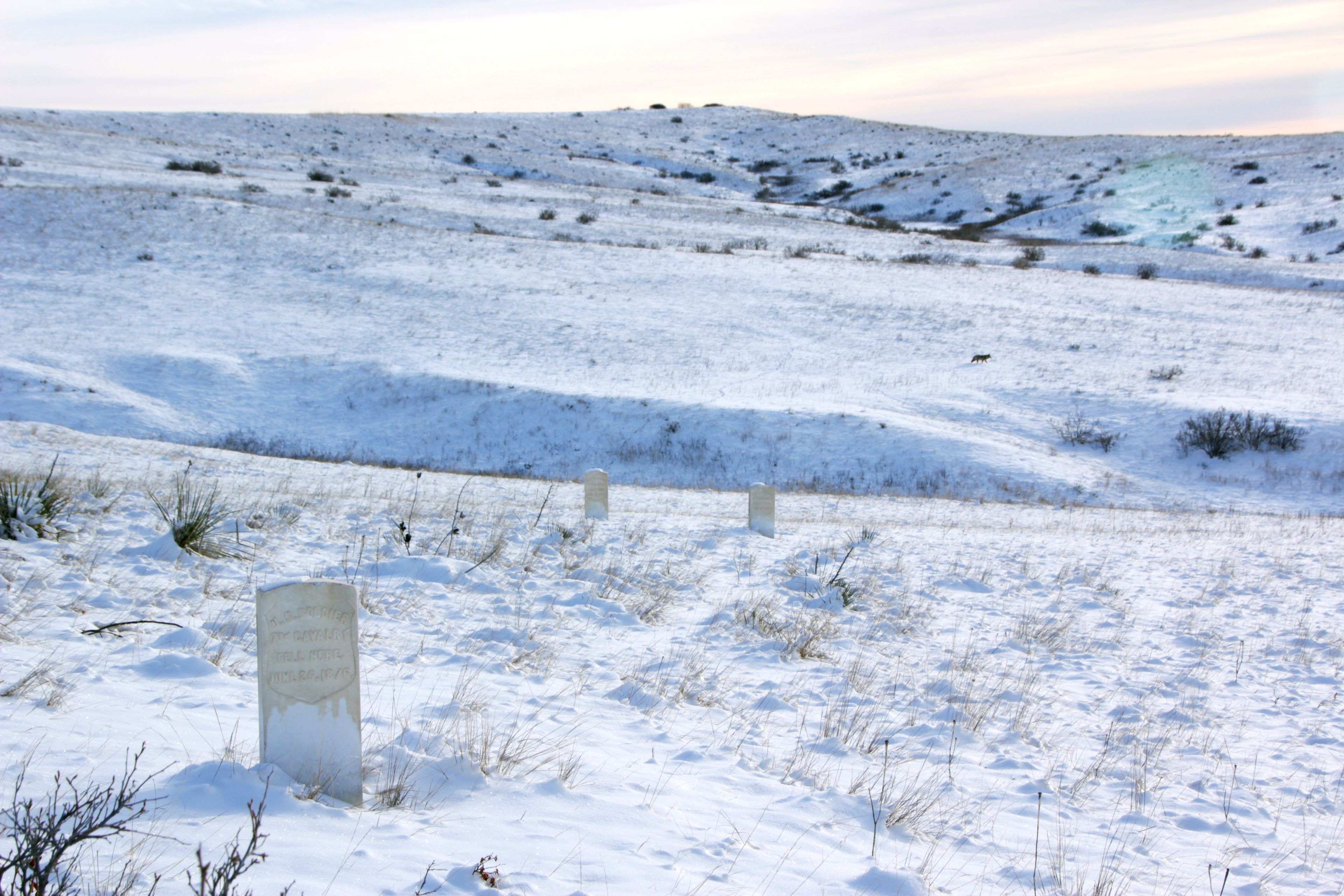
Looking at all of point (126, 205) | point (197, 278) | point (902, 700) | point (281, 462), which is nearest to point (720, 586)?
point (902, 700)

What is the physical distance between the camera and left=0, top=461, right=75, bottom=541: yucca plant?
7547 mm

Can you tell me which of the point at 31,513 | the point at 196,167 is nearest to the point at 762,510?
the point at 31,513

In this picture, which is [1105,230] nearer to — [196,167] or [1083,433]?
[1083,433]

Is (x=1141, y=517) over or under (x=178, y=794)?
under

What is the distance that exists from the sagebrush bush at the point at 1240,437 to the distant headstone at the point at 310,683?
72.6 ft

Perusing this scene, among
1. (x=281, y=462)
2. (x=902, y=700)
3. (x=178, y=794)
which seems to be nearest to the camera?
(x=178, y=794)

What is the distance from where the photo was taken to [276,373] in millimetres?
23094

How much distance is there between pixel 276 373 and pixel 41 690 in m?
20.0

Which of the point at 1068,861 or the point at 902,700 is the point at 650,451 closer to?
the point at 902,700

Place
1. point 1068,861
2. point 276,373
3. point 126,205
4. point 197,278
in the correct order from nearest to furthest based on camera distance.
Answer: point 1068,861 < point 276,373 < point 197,278 < point 126,205

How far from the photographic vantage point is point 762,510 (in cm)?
1205

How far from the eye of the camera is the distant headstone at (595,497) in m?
12.1

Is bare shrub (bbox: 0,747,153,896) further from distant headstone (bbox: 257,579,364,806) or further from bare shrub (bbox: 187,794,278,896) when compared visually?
distant headstone (bbox: 257,579,364,806)

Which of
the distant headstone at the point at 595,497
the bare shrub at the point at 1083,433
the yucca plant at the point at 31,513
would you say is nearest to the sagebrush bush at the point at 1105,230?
the bare shrub at the point at 1083,433
